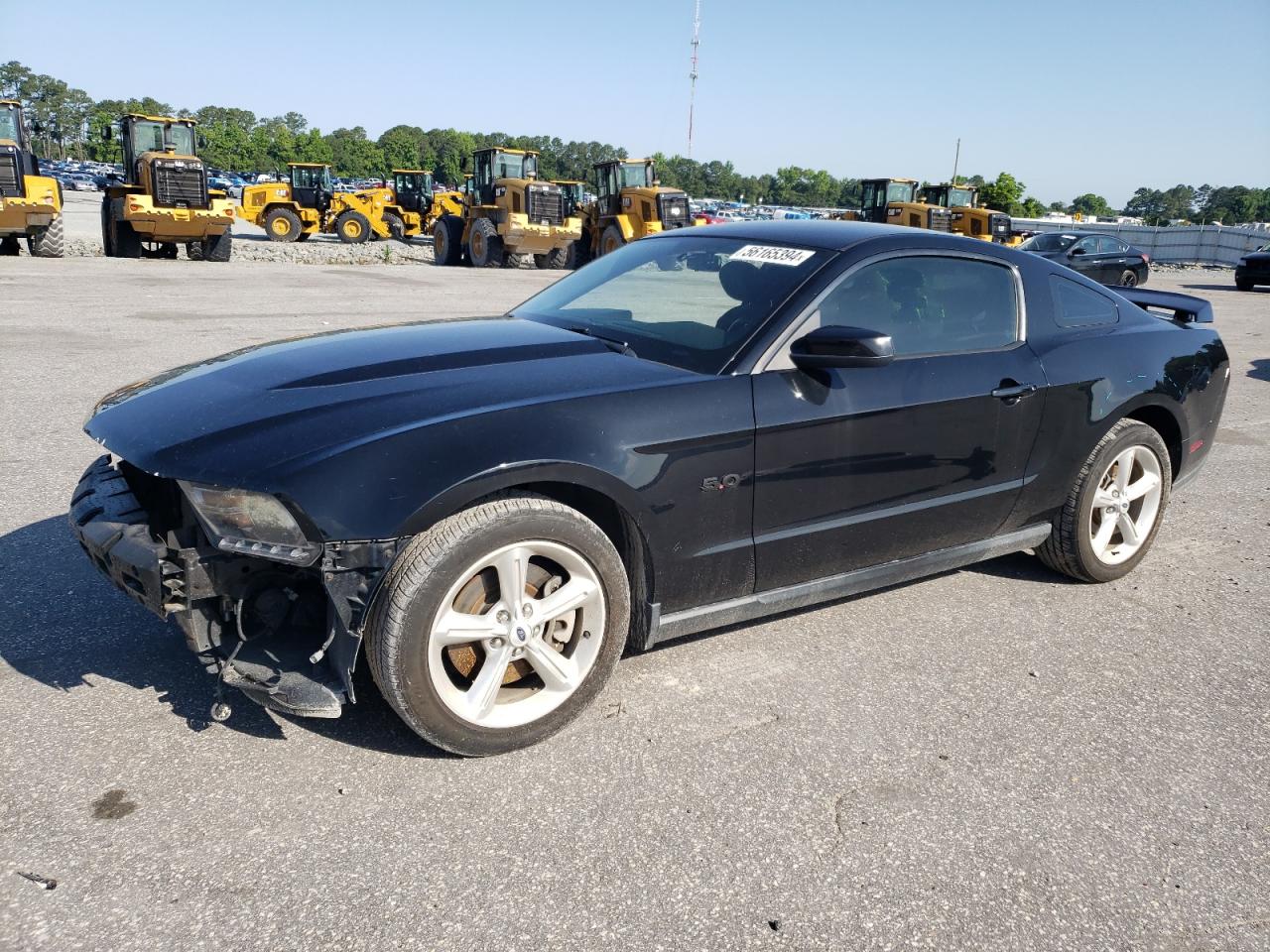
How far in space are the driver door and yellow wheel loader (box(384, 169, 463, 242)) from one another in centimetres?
3080

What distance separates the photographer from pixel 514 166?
1030 inches

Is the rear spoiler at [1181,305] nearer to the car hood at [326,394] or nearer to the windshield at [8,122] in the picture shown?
the car hood at [326,394]

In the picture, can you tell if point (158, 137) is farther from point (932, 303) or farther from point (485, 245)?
point (932, 303)

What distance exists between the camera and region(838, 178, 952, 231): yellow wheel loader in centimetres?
2741

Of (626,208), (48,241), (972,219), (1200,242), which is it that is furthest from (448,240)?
(1200,242)

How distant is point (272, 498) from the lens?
8.15 ft

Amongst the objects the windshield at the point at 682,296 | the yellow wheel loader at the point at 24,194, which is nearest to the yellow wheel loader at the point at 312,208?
the yellow wheel loader at the point at 24,194

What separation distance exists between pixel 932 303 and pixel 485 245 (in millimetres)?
22078

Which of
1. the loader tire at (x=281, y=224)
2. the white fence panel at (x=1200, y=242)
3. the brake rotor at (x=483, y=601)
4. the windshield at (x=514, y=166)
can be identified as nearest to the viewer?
the brake rotor at (x=483, y=601)

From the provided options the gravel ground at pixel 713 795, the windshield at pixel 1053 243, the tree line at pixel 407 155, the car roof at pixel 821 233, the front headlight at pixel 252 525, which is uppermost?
the tree line at pixel 407 155

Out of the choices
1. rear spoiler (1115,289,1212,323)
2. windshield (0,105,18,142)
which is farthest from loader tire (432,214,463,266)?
rear spoiler (1115,289,1212,323)

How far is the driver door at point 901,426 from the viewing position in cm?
319

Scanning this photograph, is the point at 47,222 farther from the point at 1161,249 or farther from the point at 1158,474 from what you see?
the point at 1161,249

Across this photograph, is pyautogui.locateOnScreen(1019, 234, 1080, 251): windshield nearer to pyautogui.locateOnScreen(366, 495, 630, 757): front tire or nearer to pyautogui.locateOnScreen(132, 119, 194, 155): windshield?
pyautogui.locateOnScreen(132, 119, 194, 155): windshield
